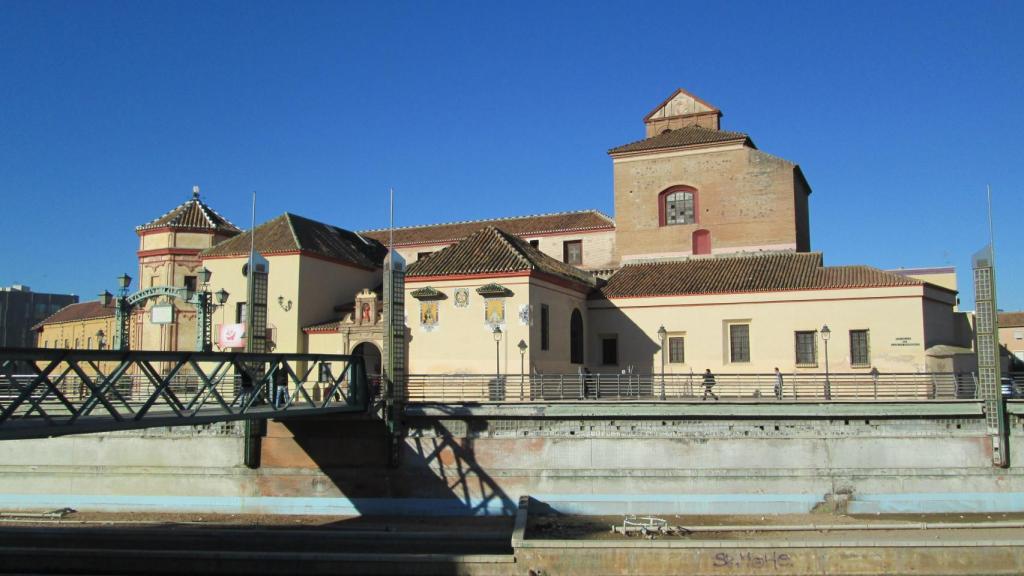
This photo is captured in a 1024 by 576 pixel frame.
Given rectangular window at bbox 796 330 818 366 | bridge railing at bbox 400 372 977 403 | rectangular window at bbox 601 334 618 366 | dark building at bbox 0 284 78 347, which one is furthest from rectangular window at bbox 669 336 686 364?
dark building at bbox 0 284 78 347

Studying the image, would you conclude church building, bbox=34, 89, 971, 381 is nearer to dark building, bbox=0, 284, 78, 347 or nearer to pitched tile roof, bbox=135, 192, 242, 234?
pitched tile roof, bbox=135, 192, 242, 234

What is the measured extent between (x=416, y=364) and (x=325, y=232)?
14.2 meters

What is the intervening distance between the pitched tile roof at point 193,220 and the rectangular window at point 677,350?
23.8 m

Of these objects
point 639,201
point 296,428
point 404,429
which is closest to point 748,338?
point 639,201

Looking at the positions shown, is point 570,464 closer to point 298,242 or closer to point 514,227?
point 298,242

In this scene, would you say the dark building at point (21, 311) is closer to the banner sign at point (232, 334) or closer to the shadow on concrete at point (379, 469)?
the banner sign at point (232, 334)

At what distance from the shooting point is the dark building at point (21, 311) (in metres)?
97.7

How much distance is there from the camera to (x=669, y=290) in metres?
34.8

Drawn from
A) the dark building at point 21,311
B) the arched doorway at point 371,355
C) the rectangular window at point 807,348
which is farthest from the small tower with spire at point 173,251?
the dark building at point 21,311

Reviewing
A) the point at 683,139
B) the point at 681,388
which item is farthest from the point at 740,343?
the point at 683,139

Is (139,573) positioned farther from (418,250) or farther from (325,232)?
(418,250)

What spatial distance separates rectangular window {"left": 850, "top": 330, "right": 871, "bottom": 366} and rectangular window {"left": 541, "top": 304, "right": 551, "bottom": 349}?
11.6 meters

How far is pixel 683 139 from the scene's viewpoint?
1617 inches

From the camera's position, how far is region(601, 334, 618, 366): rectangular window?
116 ft
